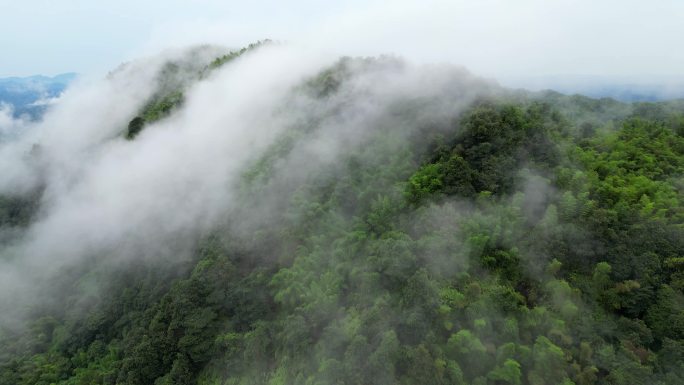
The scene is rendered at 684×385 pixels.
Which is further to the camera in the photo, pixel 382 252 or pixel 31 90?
pixel 31 90

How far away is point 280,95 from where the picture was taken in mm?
35250

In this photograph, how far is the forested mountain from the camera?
49.2ft

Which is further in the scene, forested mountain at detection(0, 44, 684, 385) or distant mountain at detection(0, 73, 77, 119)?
distant mountain at detection(0, 73, 77, 119)

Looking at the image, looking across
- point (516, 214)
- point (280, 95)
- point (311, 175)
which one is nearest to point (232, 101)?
point (280, 95)

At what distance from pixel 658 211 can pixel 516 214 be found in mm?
5316

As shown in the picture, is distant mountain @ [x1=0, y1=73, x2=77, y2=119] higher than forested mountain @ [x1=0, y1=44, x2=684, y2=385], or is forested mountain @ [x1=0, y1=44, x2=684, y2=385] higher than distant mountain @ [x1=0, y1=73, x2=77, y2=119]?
forested mountain @ [x1=0, y1=44, x2=684, y2=385]

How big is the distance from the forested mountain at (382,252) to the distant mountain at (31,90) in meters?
86.2

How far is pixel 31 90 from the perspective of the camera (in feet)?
433

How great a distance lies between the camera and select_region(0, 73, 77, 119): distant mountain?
11369 centimetres

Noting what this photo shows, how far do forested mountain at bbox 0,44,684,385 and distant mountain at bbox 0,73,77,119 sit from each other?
8616 centimetres

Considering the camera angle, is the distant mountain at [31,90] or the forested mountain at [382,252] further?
the distant mountain at [31,90]

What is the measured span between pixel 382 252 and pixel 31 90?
6068 inches

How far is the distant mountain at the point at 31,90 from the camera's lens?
11369cm

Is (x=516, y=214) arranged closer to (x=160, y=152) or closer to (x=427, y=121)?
(x=427, y=121)
